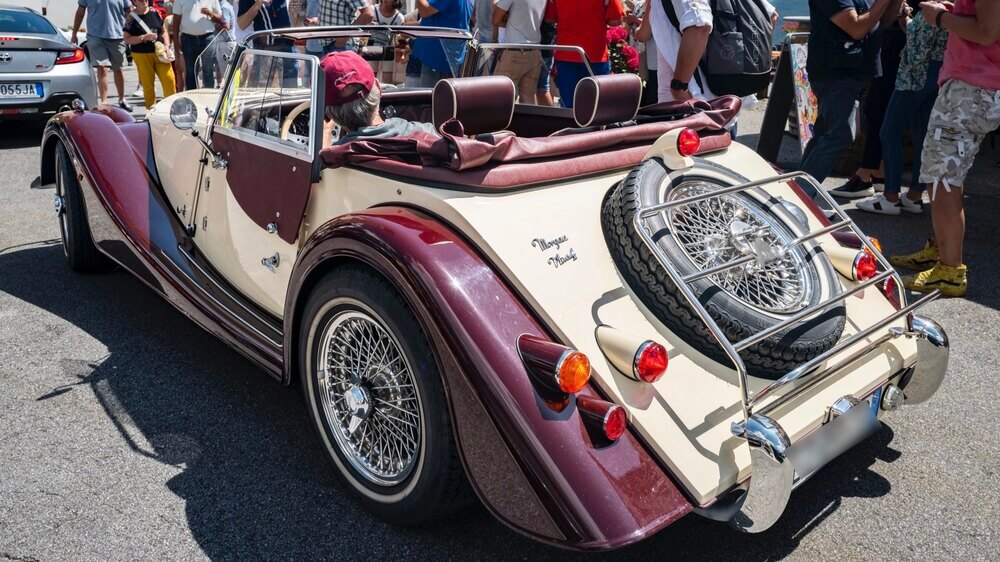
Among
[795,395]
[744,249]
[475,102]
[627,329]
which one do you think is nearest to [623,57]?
[475,102]

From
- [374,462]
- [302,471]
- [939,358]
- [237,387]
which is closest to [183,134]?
[237,387]

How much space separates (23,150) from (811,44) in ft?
25.6

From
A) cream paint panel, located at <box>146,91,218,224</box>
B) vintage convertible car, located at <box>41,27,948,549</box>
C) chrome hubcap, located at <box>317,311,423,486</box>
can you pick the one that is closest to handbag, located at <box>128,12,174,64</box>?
cream paint panel, located at <box>146,91,218,224</box>

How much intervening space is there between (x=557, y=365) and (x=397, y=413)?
68 centimetres

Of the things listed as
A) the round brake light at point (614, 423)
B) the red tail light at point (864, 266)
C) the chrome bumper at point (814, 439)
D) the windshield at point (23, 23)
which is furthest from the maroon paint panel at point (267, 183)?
the windshield at point (23, 23)

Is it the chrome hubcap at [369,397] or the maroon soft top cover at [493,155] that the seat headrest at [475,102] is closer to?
the maroon soft top cover at [493,155]

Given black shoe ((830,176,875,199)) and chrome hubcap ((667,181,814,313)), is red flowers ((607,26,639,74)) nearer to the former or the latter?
black shoe ((830,176,875,199))

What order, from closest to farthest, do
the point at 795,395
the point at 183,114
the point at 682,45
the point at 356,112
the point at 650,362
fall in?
the point at 650,362 < the point at 795,395 < the point at 356,112 < the point at 183,114 < the point at 682,45

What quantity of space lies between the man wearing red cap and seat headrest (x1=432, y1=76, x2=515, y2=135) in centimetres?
27

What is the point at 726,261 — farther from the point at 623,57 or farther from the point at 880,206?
the point at 623,57

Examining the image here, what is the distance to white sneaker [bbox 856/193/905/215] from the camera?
6.13m

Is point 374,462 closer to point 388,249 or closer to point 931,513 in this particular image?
point 388,249

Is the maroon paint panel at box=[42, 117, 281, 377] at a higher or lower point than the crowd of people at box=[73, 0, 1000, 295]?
lower

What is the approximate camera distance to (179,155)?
3939mm
